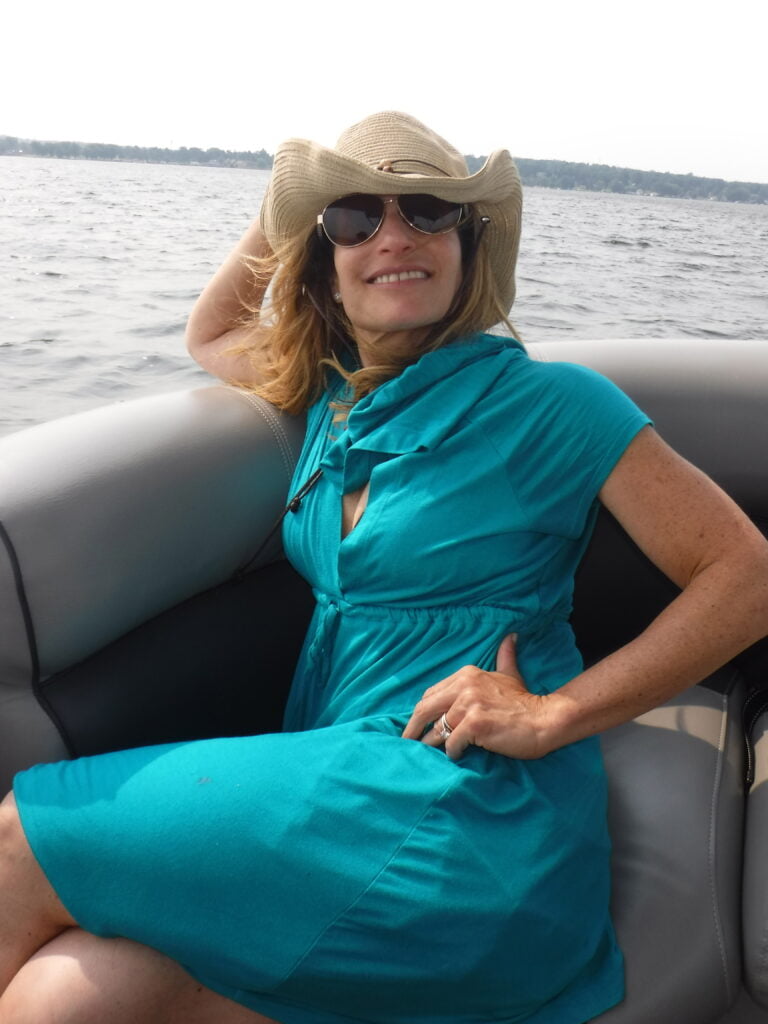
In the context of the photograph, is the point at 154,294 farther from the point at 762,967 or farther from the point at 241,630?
the point at 762,967

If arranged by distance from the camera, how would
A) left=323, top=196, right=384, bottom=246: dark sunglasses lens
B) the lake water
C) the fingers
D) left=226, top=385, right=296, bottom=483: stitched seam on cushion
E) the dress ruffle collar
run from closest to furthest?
1. the fingers
2. the dress ruffle collar
3. left=323, top=196, right=384, bottom=246: dark sunglasses lens
4. left=226, top=385, right=296, bottom=483: stitched seam on cushion
5. the lake water

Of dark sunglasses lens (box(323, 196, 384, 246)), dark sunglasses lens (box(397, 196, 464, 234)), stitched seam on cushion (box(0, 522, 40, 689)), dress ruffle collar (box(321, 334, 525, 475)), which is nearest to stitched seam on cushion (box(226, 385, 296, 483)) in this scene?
dress ruffle collar (box(321, 334, 525, 475))

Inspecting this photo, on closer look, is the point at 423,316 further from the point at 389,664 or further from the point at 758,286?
the point at 758,286

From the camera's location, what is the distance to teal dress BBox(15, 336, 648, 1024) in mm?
1192

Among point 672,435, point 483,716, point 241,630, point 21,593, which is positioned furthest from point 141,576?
point 672,435

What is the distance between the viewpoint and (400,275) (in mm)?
1683

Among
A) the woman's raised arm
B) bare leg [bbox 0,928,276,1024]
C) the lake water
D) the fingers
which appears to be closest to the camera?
bare leg [bbox 0,928,276,1024]

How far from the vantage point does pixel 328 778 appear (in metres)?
1.28

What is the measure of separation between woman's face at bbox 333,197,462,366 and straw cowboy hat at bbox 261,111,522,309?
0.21 ft

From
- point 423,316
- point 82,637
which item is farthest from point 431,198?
point 82,637

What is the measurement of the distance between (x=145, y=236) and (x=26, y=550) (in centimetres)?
981

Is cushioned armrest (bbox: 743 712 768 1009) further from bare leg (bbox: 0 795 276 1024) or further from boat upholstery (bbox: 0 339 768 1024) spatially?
bare leg (bbox: 0 795 276 1024)

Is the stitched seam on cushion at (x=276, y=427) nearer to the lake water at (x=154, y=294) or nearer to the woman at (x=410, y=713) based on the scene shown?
the woman at (x=410, y=713)

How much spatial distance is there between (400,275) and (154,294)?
16.1 feet
